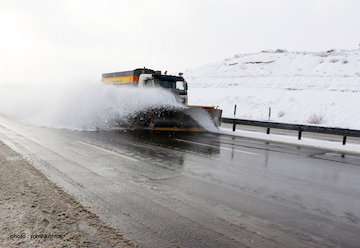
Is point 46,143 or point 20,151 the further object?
point 46,143

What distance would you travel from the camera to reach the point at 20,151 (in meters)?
9.39

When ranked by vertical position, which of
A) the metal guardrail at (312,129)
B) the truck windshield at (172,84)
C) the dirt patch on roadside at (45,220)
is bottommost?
the dirt patch on roadside at (45,220)

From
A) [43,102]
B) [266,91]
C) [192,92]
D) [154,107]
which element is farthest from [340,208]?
[192,92]

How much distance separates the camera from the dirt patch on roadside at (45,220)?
3844 mm

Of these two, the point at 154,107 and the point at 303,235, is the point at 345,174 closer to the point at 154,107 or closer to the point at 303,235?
the point at 303,235

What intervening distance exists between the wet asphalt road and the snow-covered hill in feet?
73.2

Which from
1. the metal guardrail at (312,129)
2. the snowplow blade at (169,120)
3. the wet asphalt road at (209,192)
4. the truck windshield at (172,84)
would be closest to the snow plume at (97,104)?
the snowplow blade at (169,120)

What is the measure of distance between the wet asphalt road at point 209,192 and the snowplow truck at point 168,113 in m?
5.79

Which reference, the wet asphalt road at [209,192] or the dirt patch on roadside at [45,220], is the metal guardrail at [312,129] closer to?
the wet asphalt road at [209,192]

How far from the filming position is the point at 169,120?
17.1 metres

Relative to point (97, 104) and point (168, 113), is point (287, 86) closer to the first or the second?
point (168, 113)

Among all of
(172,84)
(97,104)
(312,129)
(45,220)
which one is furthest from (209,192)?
(312,129)

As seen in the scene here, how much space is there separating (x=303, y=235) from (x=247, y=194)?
1.80 m

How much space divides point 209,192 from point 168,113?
11.1 meters
